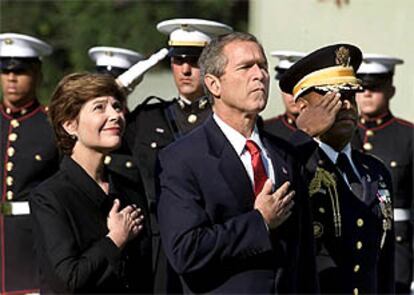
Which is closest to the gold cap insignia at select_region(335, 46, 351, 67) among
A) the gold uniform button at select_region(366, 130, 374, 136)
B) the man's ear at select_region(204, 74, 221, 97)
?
the man's ear at select_region(204, 74, 221, 97)

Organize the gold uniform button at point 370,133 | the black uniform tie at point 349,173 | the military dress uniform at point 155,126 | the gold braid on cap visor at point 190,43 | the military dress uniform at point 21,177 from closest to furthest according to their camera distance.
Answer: the black uniform tie at point 349,173, the military dress uniform at point 155,126, the gold braid on cap visor at point 190,43, the military dress uniform at point 21,177, the gold uniform button at point 370,133

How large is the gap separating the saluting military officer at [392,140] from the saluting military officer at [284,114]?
38cm

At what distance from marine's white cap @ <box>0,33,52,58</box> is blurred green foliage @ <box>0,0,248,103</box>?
8554 mm

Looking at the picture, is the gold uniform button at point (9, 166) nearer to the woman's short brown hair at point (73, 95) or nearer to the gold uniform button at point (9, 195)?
the gold uniform button at point (9, 195)

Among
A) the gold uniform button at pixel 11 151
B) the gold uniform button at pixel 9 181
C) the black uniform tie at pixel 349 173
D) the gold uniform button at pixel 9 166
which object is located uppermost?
the black uniform tie at pixel 349 173

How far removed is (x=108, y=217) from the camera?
3971 millimetres

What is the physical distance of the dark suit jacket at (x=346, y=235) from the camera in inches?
161

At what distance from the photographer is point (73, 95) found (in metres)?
4.12

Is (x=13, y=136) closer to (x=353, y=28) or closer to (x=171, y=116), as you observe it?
(x=171, y=116)

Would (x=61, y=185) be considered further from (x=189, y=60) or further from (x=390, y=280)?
(x=189, y=60)

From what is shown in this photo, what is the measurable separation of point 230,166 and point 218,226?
0.68 feet

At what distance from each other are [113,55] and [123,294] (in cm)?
305

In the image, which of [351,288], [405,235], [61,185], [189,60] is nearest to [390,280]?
[351,288]

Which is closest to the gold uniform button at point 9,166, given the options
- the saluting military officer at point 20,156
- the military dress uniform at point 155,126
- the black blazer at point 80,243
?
the saluting military officer at point 20,156
